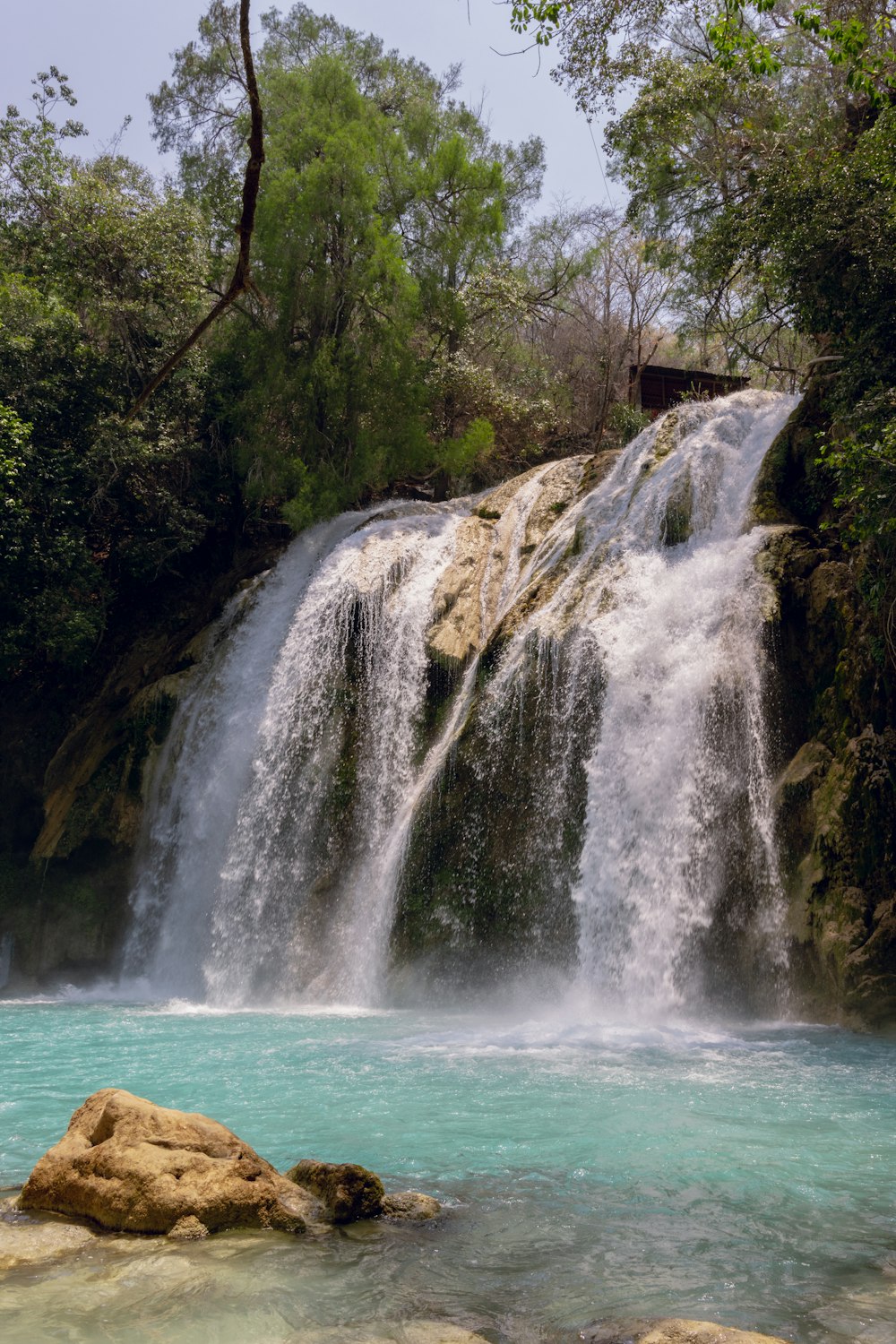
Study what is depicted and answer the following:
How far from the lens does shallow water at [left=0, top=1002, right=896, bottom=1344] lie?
4254 mm

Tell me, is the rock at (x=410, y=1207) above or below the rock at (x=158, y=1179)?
below

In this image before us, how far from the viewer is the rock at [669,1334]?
366 centimetres

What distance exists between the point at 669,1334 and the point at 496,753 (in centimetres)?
1047

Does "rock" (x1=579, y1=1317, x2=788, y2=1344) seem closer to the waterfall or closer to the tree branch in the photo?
the tree branch

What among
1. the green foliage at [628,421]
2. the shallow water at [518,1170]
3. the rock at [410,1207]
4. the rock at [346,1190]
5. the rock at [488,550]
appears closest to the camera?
the shallow water at [518,1170]

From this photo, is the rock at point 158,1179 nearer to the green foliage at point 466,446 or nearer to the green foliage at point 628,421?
the green foliage at point 466,446

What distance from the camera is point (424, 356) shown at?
983 inches

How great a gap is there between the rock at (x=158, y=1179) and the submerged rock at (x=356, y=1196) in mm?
99

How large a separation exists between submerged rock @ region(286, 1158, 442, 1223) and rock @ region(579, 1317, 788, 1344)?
1426mm

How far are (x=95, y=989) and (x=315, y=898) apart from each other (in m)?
4.36

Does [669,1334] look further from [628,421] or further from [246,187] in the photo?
[628,421]

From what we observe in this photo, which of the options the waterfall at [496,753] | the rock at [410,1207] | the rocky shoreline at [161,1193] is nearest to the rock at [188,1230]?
the rocky shoreline at [161,1193]

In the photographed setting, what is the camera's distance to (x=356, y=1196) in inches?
203

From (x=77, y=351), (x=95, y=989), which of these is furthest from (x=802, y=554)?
(x=77, y=351)
